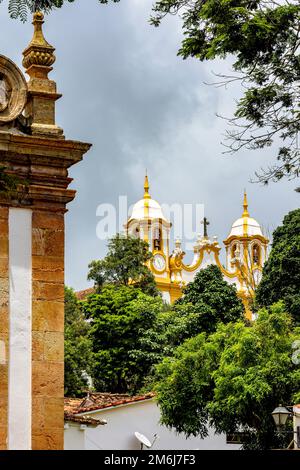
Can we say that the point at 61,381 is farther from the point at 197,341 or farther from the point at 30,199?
the point at 197,341

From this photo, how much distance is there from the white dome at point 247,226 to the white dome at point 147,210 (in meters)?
6.71

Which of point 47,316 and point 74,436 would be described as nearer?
point 47,316

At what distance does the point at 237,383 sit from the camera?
26078 millimetres

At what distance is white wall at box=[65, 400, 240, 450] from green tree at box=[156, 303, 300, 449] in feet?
2.05

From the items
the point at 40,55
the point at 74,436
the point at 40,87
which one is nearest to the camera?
the point at 40,87

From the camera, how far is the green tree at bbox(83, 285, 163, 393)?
40.1 m

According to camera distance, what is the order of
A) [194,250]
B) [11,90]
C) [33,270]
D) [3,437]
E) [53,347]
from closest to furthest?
[3,437] < [53,347] < [33,270] < [11,90] < [194,250]

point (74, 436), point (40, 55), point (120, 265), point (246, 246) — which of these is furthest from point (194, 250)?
point (40, 55)

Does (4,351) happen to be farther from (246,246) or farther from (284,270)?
(246,246)

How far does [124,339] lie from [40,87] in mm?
28775

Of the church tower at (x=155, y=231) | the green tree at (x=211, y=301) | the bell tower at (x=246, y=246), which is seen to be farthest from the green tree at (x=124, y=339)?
the bell tower at (x=246, y=246)

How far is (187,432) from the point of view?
27734 millimetres

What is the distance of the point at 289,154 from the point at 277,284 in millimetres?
29524
